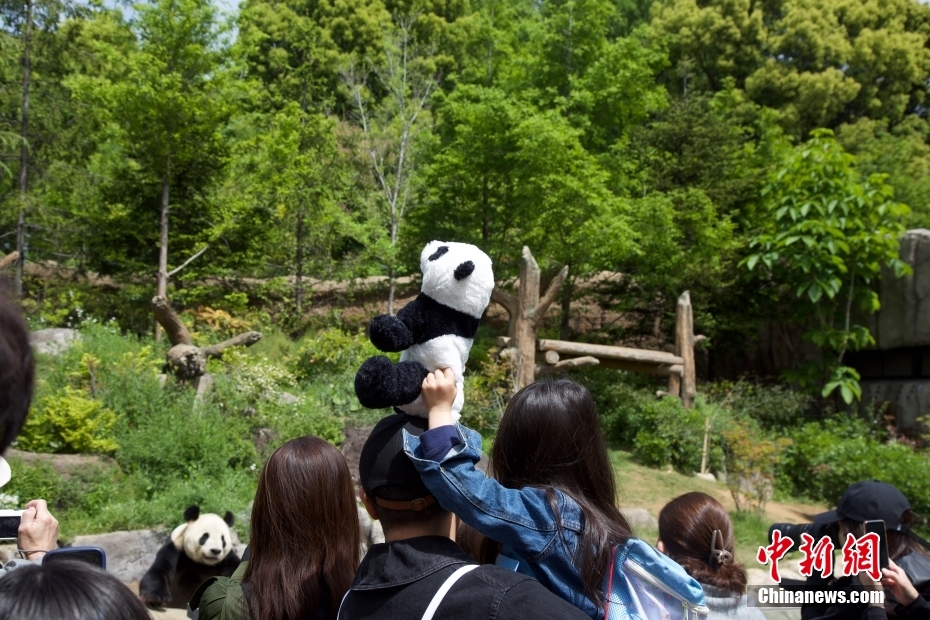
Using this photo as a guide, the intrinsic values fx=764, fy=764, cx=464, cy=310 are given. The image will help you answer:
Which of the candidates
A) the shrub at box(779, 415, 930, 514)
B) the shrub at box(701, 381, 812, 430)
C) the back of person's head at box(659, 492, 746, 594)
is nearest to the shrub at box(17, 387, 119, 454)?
the back of person's head at box(659, 492, 746, 594)

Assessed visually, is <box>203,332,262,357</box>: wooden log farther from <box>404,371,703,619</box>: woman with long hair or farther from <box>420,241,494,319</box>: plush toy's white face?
<box>420,241,494,319</box>: plush toy's white face

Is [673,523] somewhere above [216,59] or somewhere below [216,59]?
below

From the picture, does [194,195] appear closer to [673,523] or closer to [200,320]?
[200,320]

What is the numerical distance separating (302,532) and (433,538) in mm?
→ 690

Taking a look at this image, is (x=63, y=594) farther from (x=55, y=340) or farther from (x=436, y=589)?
(x=55, y=340)

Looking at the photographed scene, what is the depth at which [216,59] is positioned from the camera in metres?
12.3

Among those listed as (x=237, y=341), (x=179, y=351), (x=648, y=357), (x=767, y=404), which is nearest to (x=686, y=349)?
(x=648, y=357)

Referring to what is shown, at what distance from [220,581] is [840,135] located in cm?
1990

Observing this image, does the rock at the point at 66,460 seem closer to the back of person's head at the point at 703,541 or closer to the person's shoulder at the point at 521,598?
the back of person's head at the point at 703,541

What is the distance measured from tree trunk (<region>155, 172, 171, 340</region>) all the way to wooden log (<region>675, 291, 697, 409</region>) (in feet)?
26.5

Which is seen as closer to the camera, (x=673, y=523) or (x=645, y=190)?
(x=673, y=523)

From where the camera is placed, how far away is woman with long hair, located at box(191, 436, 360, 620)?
2027 mm

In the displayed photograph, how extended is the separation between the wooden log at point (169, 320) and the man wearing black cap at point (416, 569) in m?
8.11

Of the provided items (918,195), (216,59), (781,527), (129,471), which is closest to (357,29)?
(216,59)
